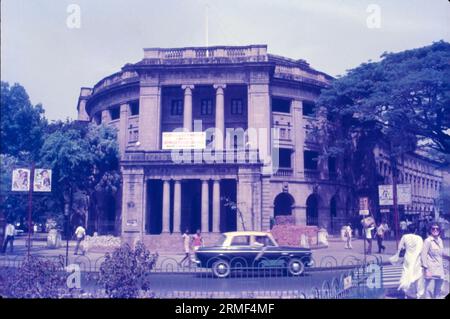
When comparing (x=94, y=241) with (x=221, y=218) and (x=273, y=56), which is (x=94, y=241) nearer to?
(x=221, y=218)

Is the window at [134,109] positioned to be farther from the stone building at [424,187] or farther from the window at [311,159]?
the stone building at [424,187]

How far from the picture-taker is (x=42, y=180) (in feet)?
44.8

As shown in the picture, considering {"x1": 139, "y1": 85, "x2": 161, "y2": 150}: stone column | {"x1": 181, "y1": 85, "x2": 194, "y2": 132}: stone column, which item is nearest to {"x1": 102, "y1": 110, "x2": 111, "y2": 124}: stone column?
{"x1": 139, "y1": 85, "x2": 161, "y2": 150}: stone column

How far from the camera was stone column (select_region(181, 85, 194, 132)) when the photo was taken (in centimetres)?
2858

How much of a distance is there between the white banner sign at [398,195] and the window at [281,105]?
15.2 m

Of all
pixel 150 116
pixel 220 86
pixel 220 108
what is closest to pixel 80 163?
pixel 150 116

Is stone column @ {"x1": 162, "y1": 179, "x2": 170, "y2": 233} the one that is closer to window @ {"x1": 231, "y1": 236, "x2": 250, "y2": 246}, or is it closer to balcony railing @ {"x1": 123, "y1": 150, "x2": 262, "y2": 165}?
balcony railing @ {"x1": 123, "y1": 150, "x2": 262, "y2": 165}

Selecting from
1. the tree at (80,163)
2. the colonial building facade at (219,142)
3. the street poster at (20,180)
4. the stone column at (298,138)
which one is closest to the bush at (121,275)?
the street poster at (20,180)

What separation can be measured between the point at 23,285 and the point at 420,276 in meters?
9.14

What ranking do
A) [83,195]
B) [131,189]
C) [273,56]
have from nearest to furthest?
1. [131,189]
2. [83,195]
3. [273,56]

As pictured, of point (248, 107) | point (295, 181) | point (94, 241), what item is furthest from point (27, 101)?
point (295, 181)

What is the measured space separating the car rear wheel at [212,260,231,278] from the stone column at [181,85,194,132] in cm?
1649

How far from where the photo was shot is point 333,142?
101 ft

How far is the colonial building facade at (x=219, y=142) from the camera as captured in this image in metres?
22.7
